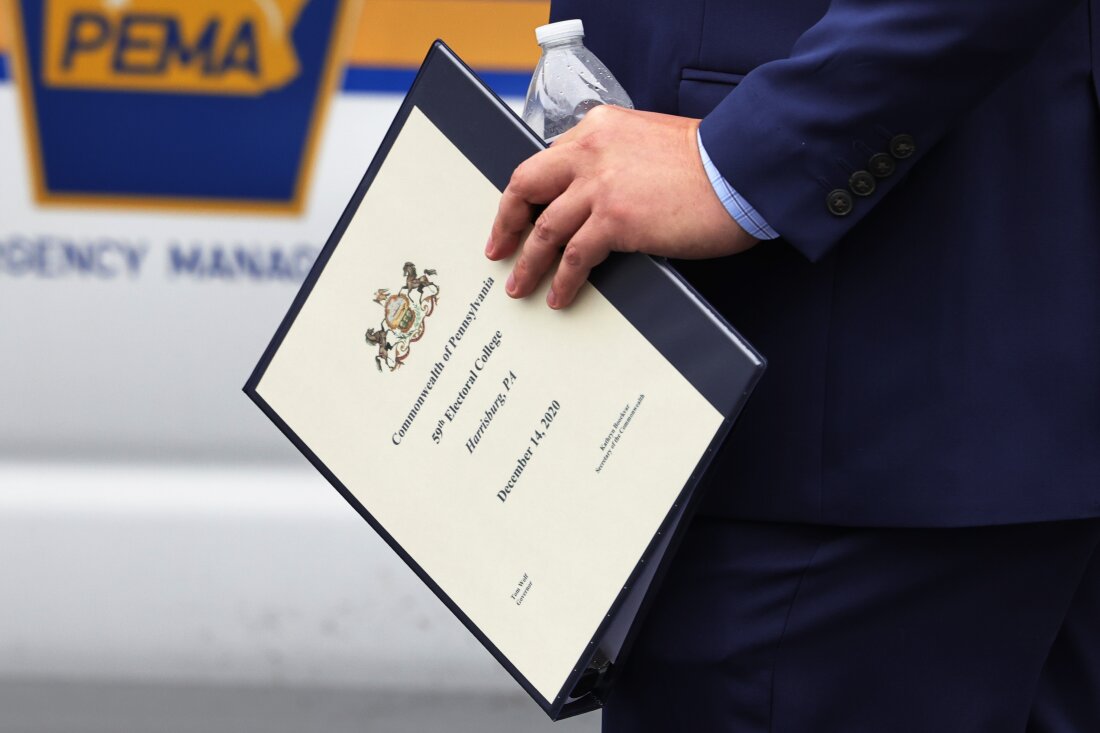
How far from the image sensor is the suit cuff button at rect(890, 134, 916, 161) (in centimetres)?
84

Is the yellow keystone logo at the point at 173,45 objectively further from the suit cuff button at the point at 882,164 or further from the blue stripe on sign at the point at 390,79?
the suit cuff button at the point at 882,164

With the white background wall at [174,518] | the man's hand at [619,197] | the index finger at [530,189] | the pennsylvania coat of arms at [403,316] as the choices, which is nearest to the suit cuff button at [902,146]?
the man's hand at [619,197]

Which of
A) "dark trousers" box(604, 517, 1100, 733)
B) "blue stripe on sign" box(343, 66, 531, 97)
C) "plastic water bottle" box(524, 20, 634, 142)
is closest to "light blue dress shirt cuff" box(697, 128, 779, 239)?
"plastic water bottle" box(524, 20, 634, 142)

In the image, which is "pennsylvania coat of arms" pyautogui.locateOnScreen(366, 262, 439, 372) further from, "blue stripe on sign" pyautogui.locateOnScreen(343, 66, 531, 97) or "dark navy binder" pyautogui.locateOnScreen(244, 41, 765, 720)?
"blue stripe on sign" pyautogui.locateOnScreen(343, 66, 531, 97)

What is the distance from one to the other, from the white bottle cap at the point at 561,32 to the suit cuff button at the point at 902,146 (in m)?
0.27

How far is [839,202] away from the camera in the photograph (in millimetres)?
853

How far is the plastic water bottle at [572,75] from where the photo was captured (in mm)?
987

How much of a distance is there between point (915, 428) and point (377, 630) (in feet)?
4.38

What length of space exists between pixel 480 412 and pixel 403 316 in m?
0.10

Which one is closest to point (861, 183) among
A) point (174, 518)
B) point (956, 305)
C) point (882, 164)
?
point (882, 164)

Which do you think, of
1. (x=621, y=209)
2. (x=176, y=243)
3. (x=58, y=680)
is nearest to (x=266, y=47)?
(x=176, y=243)

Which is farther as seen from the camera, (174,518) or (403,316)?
(174,518)

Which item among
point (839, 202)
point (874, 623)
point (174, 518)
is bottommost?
point (174, 518)

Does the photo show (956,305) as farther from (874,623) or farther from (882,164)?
(874,623)
